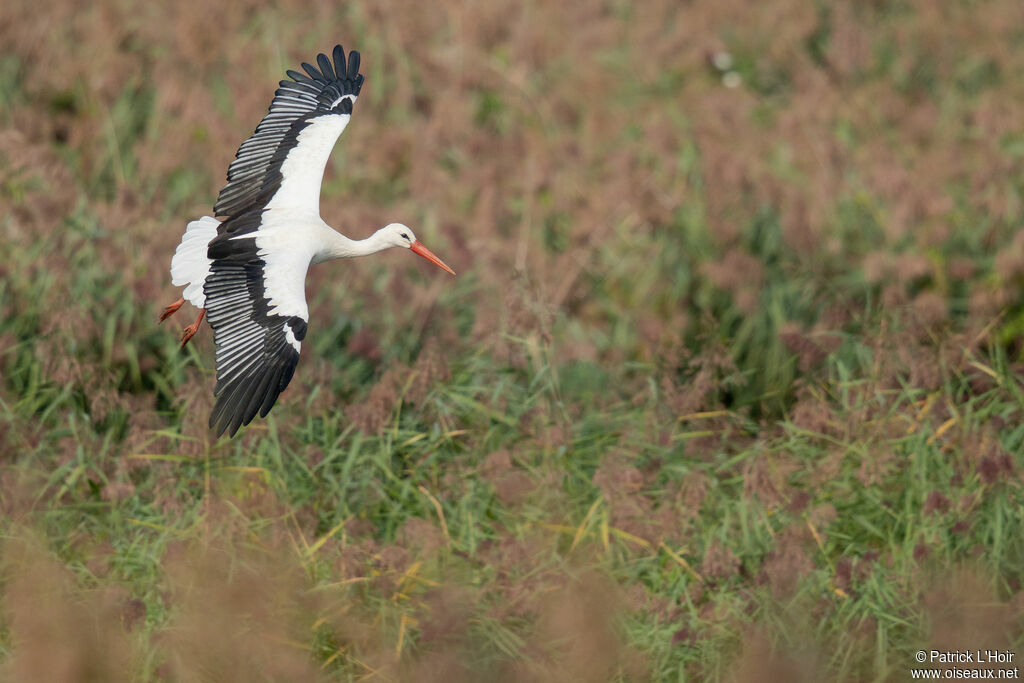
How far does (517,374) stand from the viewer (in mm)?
6953

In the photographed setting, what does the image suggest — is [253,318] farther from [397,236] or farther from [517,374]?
[517,374]

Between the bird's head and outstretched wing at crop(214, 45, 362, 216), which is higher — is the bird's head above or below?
below

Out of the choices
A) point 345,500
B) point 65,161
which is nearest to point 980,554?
point 345,500

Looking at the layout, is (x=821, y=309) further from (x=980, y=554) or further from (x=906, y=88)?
(x=906, y=88)

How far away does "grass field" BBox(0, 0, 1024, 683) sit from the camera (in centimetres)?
566

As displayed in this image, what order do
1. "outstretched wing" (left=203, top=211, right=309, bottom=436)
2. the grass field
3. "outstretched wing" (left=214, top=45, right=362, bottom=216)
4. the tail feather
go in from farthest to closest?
"outstretched wing" (left=214, top=45, right=362, bottom=216)
the tail feather
the grass field
"outstretched wing" (left=203, top=211, right=309, bottom=436)

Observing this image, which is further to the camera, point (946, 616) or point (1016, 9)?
point (1016, 9)

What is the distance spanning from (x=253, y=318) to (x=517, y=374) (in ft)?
6.42

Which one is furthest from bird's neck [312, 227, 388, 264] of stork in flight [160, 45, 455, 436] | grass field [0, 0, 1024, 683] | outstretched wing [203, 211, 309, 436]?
grass field [0, 0, 1024, 683]

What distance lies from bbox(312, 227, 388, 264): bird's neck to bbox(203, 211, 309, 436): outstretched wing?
189 mm

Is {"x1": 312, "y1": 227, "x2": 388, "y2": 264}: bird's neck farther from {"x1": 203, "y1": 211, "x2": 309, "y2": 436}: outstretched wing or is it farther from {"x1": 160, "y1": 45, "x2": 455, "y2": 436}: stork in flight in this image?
{"x1": 203, "y1": 211, "x2": 309, "y2": 436}: outstretched wing

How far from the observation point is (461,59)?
9195 mm

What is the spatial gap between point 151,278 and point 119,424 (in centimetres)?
78

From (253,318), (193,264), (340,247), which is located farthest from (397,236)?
(253,318)
